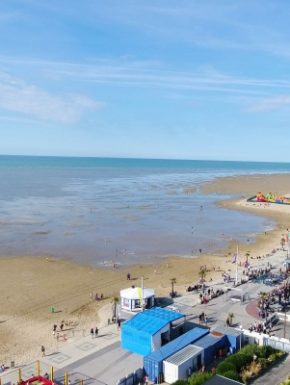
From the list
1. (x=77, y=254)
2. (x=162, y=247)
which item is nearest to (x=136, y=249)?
(x=162, y=247)

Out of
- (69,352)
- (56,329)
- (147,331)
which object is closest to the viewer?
(147,331)

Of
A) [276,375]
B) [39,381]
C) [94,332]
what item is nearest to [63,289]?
[94,332]

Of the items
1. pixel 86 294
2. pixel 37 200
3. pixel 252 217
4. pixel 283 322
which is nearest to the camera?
pixel 283 322

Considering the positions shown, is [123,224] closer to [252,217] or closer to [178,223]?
[178,223]

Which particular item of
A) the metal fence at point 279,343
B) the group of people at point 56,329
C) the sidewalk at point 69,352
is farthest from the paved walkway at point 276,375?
the group of people at point 56,329

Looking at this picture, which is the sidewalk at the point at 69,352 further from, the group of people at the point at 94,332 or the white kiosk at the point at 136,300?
the white kiosk at the point at 136,300

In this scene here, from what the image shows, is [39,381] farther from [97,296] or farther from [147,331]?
[97,296]
